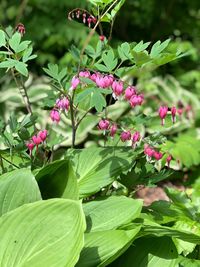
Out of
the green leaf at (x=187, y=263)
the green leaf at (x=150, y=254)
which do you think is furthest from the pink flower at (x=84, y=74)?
the green leaf at (x=187, y=263)

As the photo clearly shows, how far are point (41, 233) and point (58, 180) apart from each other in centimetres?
39

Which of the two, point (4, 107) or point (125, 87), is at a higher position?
point (125, 87)

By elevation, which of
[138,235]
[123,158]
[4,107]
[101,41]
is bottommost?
[4,107]

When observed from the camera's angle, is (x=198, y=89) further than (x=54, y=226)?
Yes

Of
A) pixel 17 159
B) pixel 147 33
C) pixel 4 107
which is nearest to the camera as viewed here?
pixel 17 159

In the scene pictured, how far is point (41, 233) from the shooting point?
1.90 meters

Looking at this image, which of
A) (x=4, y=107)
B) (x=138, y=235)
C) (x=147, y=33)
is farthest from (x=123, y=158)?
(x=147, y=33)

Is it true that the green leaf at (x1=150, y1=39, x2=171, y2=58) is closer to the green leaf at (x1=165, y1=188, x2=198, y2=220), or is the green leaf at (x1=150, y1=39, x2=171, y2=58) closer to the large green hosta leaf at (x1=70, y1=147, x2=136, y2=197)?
the large green hosta leaf at (x1=70, y1=147, x2=136, y2=197)

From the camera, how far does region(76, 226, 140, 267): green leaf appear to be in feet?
6.52

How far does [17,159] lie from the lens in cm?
255

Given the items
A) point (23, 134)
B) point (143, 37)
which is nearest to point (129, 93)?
point (23, 134)

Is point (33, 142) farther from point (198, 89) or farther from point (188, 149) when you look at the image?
point (198, 89)

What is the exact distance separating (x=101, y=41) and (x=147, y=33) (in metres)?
4.34

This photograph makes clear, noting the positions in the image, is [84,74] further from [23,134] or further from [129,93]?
[23,134]
